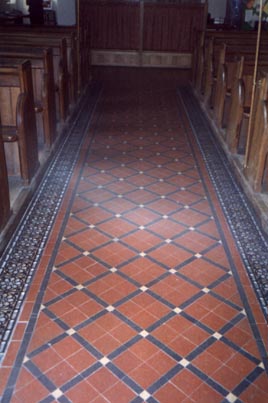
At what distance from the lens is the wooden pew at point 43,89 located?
15.8 ft

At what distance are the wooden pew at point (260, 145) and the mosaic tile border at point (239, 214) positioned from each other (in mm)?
202

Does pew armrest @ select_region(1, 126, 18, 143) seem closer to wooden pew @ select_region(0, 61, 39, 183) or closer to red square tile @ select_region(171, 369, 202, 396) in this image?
wooden pew @ select_region(0, 61, 39, 183)

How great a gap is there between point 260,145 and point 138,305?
1970mm

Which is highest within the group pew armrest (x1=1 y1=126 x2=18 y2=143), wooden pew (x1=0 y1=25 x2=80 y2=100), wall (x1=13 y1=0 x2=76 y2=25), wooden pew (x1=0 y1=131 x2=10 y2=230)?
wall (x1=13 y1=0 x2=76 y2=25)

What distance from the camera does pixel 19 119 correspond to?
3.78 m

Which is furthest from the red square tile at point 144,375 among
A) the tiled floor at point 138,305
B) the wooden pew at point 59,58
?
the wooden pew at point 59,58

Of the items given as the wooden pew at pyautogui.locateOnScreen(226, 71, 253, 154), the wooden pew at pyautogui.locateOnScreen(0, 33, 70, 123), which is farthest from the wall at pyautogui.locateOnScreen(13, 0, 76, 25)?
the wooden pew at pyautogui.locateOnScreen(226, 71, 253, 154)

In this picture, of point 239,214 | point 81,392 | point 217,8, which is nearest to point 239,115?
point 239,214

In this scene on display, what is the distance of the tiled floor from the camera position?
2.17 meters

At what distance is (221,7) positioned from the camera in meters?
14.6

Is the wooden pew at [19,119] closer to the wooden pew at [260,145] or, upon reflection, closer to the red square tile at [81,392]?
the wooden pew at [260,145]

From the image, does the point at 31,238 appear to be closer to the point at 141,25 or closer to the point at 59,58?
the point at 59,58

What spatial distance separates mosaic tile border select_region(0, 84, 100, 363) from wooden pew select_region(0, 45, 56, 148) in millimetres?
275

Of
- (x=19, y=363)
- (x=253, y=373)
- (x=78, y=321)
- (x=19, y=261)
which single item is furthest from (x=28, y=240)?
(x=253, y=373)
